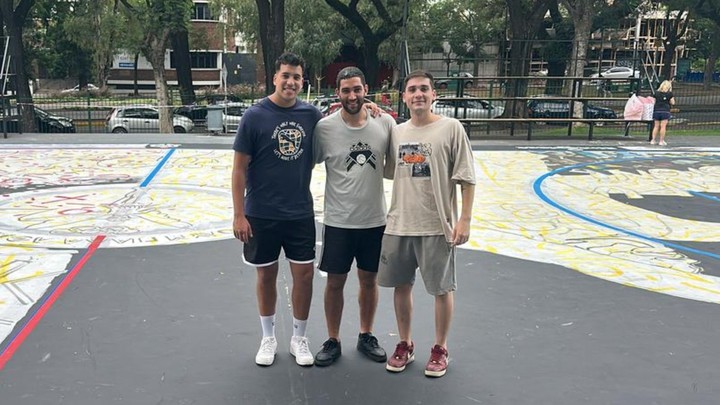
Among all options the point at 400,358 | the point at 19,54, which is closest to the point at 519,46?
the point at 19,54

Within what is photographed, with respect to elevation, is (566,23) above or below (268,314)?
above

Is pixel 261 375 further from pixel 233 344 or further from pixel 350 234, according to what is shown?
pixel 350 234

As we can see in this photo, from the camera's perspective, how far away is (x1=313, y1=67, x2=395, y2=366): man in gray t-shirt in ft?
12.2

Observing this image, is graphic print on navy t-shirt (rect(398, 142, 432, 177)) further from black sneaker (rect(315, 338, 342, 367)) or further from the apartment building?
the apartment building

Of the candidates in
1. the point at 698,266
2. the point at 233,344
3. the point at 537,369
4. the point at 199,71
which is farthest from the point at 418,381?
the point at 199,71

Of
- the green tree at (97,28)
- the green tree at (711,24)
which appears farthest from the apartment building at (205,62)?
the green tree at (711,24)

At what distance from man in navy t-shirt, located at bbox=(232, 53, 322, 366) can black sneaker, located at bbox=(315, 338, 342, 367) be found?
5cm

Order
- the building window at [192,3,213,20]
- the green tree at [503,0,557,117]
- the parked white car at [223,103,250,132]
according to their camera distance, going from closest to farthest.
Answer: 1. the green tree at [503,0,557,117]
2. the parked white car at [223,103,250,132]
3. the building window at [192,3,213,20]

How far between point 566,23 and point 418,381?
110ft

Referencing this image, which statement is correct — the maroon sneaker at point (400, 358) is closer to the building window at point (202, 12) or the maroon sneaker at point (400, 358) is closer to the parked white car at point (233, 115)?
the parked white car at point (233, 115)

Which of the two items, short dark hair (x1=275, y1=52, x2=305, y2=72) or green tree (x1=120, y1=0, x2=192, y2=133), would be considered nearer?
short dark hair (x1=275, y1=52, x2=305, y2=72)

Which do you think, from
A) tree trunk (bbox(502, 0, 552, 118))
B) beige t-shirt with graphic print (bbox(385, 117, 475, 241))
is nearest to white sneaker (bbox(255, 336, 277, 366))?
beige t-shirt with graphic print (bbox(385, 117, 475, 241))

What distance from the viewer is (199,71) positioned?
55.7 m

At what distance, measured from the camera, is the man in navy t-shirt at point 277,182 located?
3682mm
